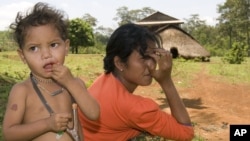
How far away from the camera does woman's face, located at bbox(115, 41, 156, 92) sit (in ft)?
6.13

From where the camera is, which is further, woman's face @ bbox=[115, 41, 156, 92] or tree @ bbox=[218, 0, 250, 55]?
tree @ bbox=[218, 0, 250, 55]

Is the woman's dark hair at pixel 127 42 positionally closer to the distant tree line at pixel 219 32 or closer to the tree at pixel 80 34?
the distant tree line at pixel 219 32

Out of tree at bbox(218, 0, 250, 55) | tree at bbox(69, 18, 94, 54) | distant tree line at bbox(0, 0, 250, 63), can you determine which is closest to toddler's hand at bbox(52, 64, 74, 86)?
distant tree line at bbox(0, 0, 250, 63)

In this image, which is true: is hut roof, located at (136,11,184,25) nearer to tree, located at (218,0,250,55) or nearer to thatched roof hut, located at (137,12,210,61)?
thatched roof hut, located at (137,12,210,61)

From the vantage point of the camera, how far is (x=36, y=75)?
164 cm

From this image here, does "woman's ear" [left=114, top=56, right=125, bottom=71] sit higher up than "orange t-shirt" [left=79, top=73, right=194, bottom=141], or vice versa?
"woman's ear" [left=114, top=56, right=125, bottom=71]

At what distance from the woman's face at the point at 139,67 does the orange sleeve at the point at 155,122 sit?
0.13m

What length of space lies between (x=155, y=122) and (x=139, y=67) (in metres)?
0.31

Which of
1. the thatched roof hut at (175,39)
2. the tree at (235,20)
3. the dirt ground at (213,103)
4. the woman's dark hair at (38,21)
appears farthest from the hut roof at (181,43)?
the woman's dark hair at (38,21)

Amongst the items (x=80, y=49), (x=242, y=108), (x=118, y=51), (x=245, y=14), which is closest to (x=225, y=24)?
(x=245, y=14)

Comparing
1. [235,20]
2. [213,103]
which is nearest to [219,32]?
[235,20]

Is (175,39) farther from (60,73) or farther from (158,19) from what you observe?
(60,73)

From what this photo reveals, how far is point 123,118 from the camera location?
1.89m

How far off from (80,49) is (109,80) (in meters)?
30.1
